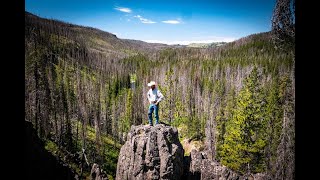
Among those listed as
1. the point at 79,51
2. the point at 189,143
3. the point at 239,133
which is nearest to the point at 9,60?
the point at 239,133

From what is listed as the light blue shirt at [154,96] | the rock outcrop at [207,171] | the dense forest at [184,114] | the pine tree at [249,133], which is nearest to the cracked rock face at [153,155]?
the rock outcrop at [207,171]

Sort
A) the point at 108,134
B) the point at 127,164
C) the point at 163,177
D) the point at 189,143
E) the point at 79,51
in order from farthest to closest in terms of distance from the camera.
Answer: the point at 79,51, the point at 108,134, the point at 189,143, the point at 127,164, the point at 163,177

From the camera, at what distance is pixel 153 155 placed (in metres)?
16.7

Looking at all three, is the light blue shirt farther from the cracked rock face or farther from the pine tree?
the pine tree

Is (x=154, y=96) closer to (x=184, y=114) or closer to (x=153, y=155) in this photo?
(x=153, y=155)

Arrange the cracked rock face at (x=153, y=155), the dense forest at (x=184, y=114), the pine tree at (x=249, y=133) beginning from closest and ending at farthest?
the cracked rock face at (x=153, y=155) < the pine tree at (x=249, y=133) < the dense forest at (x=184, y=114)

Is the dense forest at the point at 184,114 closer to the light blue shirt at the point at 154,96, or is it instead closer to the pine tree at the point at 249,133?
the pine tree at the point at 249,133

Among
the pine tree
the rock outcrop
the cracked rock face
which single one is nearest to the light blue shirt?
the cracked rock face

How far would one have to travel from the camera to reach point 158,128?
1722 cm

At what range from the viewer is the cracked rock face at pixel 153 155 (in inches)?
651

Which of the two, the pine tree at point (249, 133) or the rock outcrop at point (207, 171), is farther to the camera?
the pine tree at point (249, 133)

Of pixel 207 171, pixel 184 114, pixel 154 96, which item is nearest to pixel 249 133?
pixel 207 171
